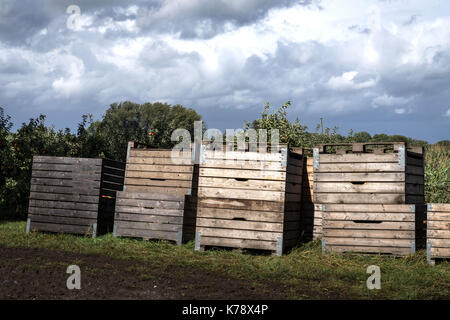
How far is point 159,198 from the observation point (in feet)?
28.8

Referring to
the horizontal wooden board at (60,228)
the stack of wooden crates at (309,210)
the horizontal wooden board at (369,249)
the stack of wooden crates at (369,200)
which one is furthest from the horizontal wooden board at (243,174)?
the horizontal wooden board at (60,228)

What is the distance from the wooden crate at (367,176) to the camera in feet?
24.8

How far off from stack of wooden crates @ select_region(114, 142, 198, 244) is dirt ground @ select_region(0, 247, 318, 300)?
188 centimetres

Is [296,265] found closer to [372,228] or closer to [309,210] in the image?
[372,228]

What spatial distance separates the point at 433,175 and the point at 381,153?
423cm

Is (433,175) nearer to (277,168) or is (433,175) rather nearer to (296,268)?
(277,168)

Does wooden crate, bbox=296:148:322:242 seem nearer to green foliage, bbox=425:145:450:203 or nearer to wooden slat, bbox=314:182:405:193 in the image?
wooden slat, bbox=314:182:405:193

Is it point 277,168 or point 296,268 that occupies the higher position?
point 277,168

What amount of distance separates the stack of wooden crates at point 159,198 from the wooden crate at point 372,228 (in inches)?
102

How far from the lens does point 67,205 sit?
941cm

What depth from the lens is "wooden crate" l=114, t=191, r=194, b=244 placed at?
28.2ft

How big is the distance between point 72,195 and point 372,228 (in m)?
5.83

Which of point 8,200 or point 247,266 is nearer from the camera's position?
point 247,266

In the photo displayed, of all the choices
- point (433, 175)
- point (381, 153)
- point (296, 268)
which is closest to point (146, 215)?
point (296, 268)
